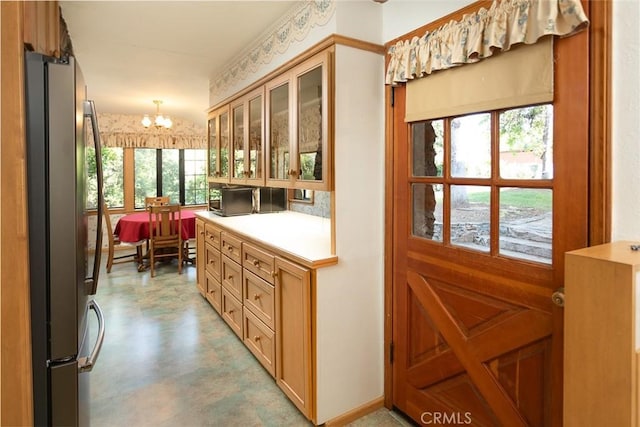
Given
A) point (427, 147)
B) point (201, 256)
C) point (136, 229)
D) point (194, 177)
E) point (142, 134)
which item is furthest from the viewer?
point (194, 177)

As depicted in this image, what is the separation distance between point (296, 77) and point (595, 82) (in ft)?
5.01

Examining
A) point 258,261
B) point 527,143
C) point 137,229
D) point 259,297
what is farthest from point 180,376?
point 137,229

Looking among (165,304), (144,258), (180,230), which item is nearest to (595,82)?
(165,304)

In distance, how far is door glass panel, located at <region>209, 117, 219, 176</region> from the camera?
3.82 meters

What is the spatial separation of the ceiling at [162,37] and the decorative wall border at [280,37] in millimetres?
52

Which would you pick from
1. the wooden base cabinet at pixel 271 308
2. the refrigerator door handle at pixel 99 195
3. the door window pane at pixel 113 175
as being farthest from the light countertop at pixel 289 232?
the door window pane at pixel 113 175

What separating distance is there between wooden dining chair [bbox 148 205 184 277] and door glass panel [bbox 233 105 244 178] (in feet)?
6.94

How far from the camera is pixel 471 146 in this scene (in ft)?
5.19

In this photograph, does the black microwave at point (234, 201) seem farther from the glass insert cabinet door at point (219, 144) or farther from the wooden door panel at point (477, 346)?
the wooden door panel at point (477, 346)

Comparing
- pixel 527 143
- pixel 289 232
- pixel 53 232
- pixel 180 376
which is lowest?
pixel 180 376

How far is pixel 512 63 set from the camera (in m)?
1.37

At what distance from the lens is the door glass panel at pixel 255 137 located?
2.75 meters

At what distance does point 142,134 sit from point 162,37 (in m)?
4.24

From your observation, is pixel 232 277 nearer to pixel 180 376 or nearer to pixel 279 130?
pixel 180 376
